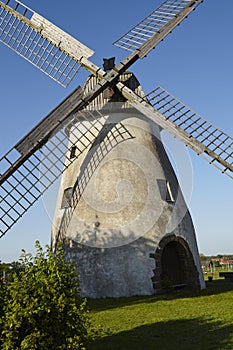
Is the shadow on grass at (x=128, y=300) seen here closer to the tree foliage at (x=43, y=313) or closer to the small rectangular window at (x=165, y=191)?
the small rectangular window at (x=165, y=191)

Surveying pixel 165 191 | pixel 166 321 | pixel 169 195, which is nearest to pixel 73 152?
pixel 165 191

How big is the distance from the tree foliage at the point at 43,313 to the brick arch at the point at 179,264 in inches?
301

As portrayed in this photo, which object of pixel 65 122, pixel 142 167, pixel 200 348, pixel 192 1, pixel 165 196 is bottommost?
pixel 200 348

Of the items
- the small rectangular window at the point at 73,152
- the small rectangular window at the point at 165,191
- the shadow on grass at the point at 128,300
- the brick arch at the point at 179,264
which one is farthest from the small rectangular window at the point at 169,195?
the small rectangular window at the point at 73,152

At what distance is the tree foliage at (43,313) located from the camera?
218 inches

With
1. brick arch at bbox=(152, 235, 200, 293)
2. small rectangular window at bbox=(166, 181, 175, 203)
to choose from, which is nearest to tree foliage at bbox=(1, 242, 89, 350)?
brick arch at bbox=(152, 235, 200, 293)

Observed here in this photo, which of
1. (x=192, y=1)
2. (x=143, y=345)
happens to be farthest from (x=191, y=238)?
(x=192, y=1)

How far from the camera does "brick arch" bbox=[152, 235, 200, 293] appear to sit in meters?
13.5

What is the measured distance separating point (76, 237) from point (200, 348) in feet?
21.6

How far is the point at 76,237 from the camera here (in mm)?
12898

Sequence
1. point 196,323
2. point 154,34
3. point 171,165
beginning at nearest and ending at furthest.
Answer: point 196,323 → point 154,34 → point 171,165

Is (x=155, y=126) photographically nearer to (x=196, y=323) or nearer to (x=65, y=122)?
(x=65, y=122)

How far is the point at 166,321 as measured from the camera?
365 inches

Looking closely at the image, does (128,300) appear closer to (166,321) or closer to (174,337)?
(166,321)
